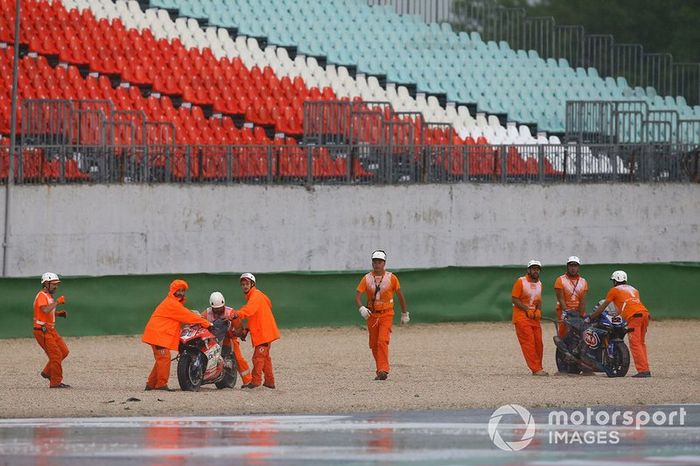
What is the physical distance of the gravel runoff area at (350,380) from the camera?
17.4m

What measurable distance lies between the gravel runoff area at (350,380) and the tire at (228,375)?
0.96 feet

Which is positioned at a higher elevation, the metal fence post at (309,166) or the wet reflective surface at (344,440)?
the metal fence post at (309,166)

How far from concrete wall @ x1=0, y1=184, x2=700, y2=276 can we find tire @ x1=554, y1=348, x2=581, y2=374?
34.0 feet

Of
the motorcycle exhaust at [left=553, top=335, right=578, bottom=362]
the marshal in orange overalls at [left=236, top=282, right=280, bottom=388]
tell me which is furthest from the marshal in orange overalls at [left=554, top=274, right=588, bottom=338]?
the marshal in orange overalls at [left=236, top=282, right=280, bottom=388]

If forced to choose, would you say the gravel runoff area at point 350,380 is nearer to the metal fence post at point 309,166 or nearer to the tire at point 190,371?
the tire at point 190,371

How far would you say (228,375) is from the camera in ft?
63.4

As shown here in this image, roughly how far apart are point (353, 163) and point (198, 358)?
42.0 feet

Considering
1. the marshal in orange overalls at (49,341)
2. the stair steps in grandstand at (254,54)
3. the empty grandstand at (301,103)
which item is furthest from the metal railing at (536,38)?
the marshal in orange overalls at (49,341)

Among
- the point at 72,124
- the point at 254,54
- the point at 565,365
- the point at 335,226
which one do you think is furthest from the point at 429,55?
the point at 565,365

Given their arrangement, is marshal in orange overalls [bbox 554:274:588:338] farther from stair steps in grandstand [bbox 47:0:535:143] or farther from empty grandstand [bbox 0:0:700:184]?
stair steps in grandstand [bbox 47:0:535:143]

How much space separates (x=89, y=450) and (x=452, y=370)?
31.1 ft

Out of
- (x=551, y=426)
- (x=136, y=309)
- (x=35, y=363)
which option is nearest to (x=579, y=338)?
(x=551, y=426)

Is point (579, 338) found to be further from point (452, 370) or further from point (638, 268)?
point (638, 268)

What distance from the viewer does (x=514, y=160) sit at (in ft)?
105
